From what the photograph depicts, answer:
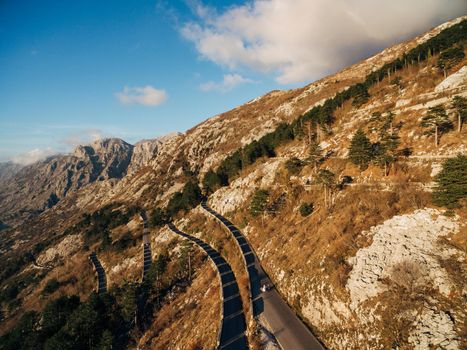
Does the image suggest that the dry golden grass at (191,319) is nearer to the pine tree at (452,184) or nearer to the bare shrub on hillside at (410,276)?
the bare shrub on hillside at (410,276)

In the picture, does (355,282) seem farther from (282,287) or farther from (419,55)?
(419,55)

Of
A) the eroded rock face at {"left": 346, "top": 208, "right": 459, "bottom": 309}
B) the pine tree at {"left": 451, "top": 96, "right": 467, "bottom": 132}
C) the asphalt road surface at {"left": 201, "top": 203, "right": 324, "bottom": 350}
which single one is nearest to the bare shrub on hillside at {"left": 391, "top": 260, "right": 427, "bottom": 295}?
the eroded rock face at {"left": 346, "top": 208, "right": 459, "bottom": 309}

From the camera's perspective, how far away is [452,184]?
27609 mm

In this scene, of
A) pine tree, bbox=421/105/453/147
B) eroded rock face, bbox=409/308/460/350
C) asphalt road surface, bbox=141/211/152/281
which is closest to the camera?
eroded rock face, bbox=409/308/460/350

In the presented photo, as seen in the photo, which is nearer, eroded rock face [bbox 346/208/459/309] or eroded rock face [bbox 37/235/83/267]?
eroded rock face [bbox 346/208/459/309]

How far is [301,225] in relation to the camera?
4509cm

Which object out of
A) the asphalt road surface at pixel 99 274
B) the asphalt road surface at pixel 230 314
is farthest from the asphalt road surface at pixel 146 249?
the asphalt road surface at pixel 230 314

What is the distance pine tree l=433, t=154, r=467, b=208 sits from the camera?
89.2 ft

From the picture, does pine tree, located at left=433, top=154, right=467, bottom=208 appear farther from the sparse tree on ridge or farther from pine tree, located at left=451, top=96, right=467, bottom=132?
the sparse tree on ridge

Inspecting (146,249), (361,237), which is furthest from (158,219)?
(361,237)

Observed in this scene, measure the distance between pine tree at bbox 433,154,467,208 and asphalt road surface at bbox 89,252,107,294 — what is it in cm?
8707

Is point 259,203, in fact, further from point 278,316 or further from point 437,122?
point 437,122

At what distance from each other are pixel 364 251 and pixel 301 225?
1648cm

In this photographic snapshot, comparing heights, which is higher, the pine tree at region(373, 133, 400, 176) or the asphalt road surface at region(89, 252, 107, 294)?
the pine tree at region(373, 133, 400, 176)
